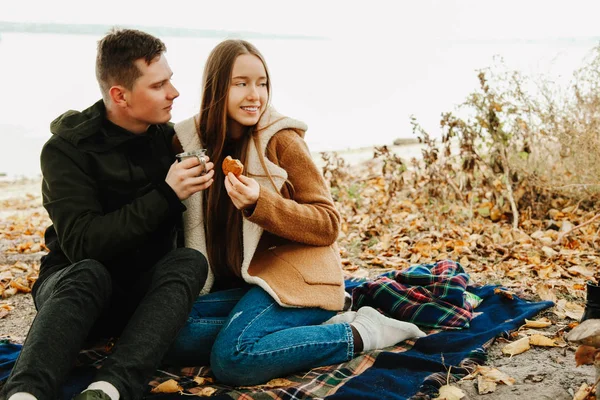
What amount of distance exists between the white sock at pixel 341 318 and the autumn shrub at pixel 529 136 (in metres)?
2.27

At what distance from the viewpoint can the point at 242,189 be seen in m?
2.43

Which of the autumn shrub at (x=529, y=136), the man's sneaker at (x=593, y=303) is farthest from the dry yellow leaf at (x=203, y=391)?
the autumn shrub at (x=529, y=136)

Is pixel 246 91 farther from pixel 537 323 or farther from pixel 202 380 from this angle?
pixel 537 323

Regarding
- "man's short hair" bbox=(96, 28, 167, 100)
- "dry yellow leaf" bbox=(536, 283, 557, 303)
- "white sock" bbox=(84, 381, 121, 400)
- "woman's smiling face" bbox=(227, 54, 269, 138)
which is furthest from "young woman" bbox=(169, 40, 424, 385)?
"dry yellow leaf" bbox=(536, 283, 557, 303)

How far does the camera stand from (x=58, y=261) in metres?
2.63

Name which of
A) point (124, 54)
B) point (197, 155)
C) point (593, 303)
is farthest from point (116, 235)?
point (593, 303)

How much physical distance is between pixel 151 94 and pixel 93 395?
1.29 meters

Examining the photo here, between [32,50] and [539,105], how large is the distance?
16.1 meters

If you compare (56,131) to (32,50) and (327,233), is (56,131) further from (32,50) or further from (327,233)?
(32,50)

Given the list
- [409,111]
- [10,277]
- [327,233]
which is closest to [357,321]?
[327,233]

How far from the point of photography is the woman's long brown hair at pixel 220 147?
8.85 feet

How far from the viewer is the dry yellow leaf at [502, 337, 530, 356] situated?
105 inches

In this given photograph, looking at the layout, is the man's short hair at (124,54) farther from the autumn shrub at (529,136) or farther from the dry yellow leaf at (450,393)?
the autumn shrub at (529,136)

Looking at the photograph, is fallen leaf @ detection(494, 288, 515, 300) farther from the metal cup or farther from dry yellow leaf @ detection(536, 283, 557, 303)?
the metal cup
